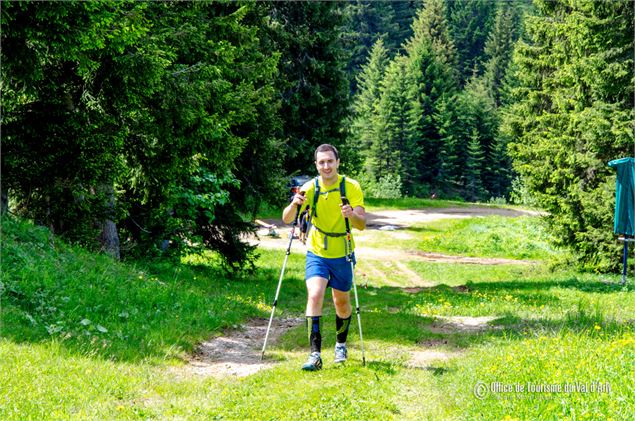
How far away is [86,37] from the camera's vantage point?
8.84 meters

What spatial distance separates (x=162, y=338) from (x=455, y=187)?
241 feet

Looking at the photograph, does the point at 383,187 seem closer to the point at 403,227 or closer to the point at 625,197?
the point at 403,227

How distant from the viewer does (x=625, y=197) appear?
56.9ft

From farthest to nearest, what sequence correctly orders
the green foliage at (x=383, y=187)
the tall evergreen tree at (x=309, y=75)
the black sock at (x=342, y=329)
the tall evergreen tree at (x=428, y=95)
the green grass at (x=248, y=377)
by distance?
the tall evergreen tree at (x=428, y=95), the green foliage at (x=383, y=187), the tall evergreen tree at (x=309, y=75), the black sock at (x=342, y=329), the green grass at (x=248, y=377)

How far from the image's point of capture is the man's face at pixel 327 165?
748cm

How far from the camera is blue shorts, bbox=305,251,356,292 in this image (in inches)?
298

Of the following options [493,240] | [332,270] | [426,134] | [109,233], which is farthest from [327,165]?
[426,134]

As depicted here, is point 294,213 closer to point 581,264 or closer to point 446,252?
point 581,264

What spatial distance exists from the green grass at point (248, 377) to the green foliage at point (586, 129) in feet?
25.1

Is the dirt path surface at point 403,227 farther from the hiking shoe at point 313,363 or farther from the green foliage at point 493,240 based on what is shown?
the hiking shoe at point 313,363

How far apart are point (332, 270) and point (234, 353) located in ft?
7.73

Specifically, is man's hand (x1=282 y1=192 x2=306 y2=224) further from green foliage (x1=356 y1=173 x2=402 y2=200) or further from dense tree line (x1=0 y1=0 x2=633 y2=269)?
green foliage (x1=356 y1=173 x2=402 y2=200)

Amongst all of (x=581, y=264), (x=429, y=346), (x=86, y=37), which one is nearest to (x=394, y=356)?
(x=429, y=346)

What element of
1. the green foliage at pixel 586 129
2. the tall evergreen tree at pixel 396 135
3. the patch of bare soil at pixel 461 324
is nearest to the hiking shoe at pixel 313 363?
the patch of bare soil at pixel 461 324
